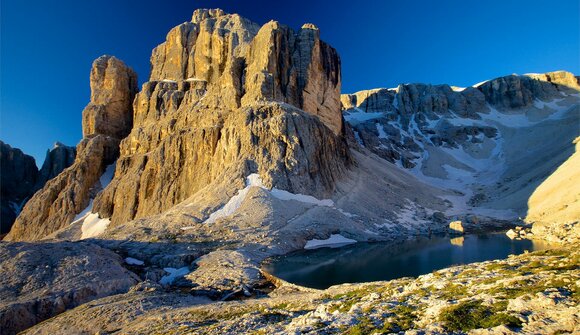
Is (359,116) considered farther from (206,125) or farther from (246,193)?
(246,193)

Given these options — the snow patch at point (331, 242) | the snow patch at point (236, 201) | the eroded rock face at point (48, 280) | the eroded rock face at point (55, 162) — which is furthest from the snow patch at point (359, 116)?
the eroded rock face at point (48, 280)

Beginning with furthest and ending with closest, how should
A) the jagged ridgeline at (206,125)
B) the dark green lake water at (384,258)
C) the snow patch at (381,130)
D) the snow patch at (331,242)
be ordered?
the snow patch at (381,130), the jagged ridgeline at (206,125), the snow patch at (331,242), the dark green lake water at (384,258)

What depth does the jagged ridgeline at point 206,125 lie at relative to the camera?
66.0 meters

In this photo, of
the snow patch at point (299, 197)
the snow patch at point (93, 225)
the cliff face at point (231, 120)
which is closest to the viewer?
the snow patch at point (299, 197)

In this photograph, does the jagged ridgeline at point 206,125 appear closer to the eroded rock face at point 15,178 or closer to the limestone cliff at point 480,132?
the eroded rock face at point 15,178

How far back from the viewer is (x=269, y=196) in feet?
182

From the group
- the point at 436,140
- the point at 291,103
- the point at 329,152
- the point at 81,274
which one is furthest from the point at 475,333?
the point at 436,140

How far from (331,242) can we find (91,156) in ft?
247

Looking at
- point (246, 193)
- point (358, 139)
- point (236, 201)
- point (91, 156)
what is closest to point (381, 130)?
point (358, 139)

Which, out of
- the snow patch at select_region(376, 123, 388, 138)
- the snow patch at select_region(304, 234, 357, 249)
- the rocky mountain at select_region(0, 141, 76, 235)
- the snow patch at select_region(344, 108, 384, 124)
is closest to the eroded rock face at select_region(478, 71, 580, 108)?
the snow patch at select_region(344, 108, 384, 124)

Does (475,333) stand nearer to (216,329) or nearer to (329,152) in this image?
Result: (216,329)

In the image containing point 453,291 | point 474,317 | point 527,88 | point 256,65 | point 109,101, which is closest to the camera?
point 474,317

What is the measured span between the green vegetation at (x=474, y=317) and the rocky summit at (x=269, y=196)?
6 cm

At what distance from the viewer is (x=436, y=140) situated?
13125 cm
